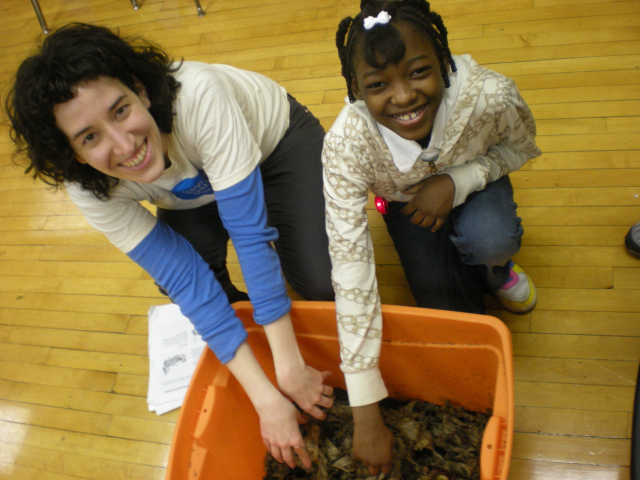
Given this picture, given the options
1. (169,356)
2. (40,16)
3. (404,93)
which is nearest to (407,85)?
(404,93)

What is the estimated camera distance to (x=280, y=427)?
84 centimetres

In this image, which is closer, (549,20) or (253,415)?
(253,415)

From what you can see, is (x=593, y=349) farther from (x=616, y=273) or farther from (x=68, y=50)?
(x=68, y=50)

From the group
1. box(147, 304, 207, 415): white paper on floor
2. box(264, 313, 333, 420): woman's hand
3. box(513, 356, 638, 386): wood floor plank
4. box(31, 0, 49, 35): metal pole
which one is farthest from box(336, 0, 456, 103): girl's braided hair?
box(31, 0, 49, 35): metal pole

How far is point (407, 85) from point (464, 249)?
37 cm

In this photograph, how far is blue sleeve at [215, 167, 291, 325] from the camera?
2.82ft

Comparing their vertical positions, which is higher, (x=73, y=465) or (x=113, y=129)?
(x=113, y=129)

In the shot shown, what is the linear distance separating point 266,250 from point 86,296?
88 centimetres

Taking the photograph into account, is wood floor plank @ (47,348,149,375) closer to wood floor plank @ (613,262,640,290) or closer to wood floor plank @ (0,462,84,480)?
wood floor plank @ (0,462,84,480)

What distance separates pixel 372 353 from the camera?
820mm

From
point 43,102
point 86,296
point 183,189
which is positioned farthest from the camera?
point 86,296

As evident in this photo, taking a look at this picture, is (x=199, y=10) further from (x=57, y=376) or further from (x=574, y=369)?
(x=574, y=369)

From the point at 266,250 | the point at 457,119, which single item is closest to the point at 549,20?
the point at 457,119

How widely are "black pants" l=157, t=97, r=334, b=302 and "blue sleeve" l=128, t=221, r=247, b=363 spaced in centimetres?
14
